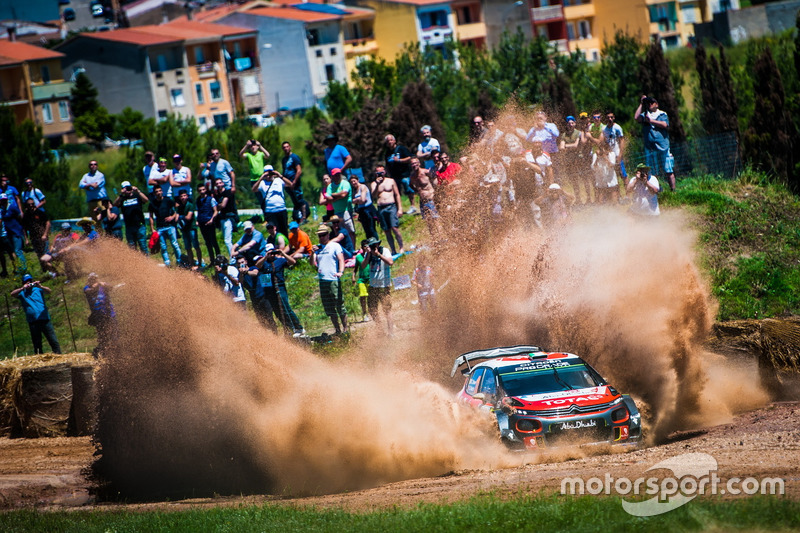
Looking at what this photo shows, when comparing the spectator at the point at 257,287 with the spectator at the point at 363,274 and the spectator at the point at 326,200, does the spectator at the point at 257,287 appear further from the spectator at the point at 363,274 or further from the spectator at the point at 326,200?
the spectator at the point at 326,200

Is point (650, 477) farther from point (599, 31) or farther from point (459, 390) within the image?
point (599, 31)

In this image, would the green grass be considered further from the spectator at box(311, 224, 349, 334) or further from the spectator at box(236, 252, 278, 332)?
the spectator at box(311, 224, 349, 334)


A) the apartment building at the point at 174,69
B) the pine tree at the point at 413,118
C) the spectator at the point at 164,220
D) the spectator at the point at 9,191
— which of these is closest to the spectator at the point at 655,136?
the pine tree at the point at 413,118

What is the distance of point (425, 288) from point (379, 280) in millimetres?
949

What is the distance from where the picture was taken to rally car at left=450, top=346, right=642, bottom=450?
11.1m

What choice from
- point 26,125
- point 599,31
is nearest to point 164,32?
point 599,31

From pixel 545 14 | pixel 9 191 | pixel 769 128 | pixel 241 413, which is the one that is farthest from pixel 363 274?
pixel 545 14

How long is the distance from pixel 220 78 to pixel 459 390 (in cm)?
7623

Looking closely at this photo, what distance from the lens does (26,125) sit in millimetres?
41531

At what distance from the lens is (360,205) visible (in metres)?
18.9

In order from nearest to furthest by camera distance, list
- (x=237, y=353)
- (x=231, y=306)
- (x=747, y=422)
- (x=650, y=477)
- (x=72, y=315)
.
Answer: (x=650, y=477) < (x=747, y=422) < (x=237, y=353) < (x=231, y=306) < (x=72, y=315)

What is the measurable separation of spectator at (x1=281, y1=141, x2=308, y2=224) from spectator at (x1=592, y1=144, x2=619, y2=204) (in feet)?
21.7

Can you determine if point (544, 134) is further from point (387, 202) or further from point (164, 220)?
point (164, 220)

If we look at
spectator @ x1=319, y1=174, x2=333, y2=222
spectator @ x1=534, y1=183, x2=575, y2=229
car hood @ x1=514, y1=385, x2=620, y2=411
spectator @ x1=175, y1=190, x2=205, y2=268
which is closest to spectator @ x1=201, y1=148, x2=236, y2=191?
spectator @ x1=175, y1=190, x2=205, y2=268
